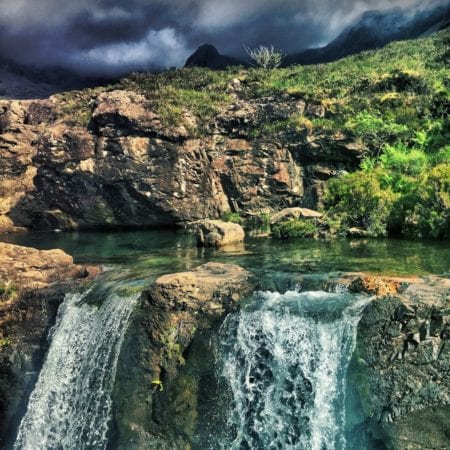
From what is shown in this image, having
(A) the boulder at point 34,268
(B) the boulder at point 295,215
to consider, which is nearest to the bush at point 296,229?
(B) the boulder at point 295,215

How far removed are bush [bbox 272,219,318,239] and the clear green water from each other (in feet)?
3.54

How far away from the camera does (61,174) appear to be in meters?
32.4

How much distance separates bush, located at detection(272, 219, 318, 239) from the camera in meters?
22.5

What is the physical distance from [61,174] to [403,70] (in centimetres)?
2392

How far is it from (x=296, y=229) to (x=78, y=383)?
13.8 metres

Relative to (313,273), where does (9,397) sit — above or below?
below

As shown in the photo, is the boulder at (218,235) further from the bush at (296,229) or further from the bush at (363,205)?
the bush at (363,205)

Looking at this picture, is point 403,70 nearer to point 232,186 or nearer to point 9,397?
point 232,186

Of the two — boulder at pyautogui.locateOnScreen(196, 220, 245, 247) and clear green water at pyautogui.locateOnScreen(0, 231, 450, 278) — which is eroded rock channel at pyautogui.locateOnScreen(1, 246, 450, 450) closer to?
clear green water at pyautogui.locateOnScreen(0, 231, 450, 278)

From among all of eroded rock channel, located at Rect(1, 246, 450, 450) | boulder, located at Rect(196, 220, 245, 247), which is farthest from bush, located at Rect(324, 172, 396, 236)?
eroded rock channel, located at Rect(1, 246, 450, 450)

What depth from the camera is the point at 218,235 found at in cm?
2156

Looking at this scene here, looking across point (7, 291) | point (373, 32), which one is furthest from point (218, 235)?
point (373, 32)

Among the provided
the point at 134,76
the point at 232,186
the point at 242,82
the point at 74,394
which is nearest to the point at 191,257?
the point at 74,394

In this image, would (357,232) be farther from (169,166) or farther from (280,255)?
(169,166)
